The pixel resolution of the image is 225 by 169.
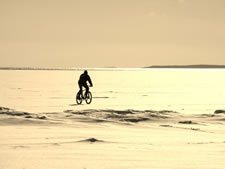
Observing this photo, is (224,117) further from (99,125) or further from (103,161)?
(103,161)

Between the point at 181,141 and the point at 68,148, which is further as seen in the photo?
the point at 181,141

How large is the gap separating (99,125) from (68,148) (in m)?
5.46

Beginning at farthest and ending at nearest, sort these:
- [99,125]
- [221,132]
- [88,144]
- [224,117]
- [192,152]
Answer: [224,117]
[99,125]
[221,132]
[88,144]
[192,152]

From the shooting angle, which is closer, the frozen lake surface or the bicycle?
the frozen lake surface

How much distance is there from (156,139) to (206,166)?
4114mm

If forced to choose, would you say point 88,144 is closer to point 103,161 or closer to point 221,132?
point 103,161

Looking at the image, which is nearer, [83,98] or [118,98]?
[83,98]

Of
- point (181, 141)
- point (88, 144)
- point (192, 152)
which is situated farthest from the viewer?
point (181, 141)

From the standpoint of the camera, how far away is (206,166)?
Answer: 330 inches

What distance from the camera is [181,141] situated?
39.8 feet

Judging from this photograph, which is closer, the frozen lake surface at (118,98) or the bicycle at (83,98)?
the frozen lake surface at (118,98)

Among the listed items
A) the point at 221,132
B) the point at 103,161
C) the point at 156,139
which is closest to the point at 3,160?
the point at 103,161

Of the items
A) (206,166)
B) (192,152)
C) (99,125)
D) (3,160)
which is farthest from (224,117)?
(3,160)

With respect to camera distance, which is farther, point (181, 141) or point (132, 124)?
point (132, 124)
